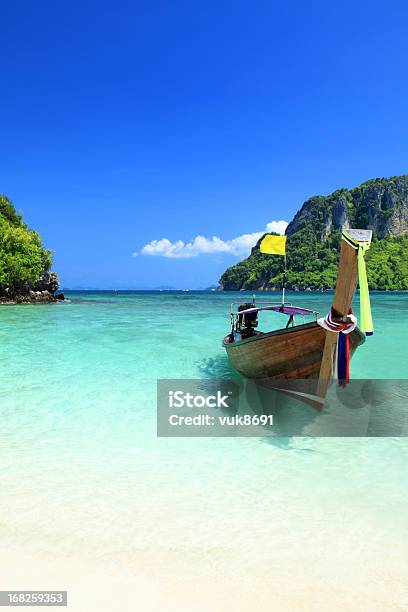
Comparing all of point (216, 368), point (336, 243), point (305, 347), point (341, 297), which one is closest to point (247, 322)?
point (216, 368)

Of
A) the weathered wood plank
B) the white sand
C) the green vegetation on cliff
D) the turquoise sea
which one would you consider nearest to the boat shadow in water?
the turquoise sea

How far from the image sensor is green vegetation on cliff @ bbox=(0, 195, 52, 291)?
43.6m

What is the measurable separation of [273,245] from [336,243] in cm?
18309

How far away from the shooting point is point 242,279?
19175 cm

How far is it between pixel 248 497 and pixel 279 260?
184 metres

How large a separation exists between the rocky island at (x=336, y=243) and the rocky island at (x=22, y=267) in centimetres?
11659

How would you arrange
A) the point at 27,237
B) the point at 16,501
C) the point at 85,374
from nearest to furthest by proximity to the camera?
the point at 16,501
the point at 85,374
the point at 27,237

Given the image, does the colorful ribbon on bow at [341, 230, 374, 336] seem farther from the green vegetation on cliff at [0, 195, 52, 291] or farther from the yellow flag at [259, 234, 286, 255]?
the green vegetation on cliff at [0, 195, 52, 291]

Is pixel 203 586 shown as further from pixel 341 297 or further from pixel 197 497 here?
pixel 341 297

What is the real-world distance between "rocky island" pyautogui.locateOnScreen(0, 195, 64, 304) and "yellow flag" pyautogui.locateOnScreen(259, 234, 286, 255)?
4074cm

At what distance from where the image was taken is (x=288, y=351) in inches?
310

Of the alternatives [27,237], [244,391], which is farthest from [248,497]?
[27,237]

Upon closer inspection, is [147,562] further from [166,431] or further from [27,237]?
[27,237]

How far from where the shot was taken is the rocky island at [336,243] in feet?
500
